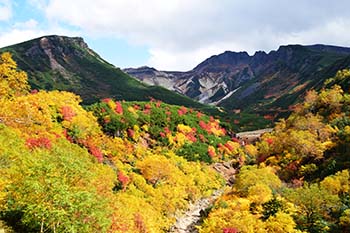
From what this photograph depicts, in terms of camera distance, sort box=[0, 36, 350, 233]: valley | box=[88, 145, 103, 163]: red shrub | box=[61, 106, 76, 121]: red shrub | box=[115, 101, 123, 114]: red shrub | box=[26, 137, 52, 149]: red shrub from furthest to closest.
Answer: box=[115, 101, 123, 114]: red shrub < box=[61, 106, 76, 121]: red shrub < box=[88, 145, 103, 163]: red shrub < box=[26, 137, 52, 149]: red shrub < box=[0, 36, 350, 233]: valley

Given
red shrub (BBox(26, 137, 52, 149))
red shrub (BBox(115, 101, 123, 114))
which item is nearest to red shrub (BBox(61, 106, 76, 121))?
red shrub (BBox(26, 137, 52, 149))

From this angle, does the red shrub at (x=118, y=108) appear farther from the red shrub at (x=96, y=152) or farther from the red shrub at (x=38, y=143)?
the red shrub at (x=38, y=143)

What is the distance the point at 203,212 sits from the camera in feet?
271

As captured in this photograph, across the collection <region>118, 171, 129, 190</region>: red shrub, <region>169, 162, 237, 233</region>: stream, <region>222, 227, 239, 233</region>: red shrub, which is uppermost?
<region>118, 171, 129, 190</region>: red shrub

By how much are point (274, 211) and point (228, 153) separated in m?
85.0

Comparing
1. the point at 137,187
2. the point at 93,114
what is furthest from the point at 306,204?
the point at 93,114

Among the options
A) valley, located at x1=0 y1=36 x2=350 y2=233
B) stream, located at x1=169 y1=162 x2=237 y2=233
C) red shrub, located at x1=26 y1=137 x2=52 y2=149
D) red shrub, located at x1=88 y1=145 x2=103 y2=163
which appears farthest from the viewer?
red shrub, located at x1=88 y1=145 x2=103 y2=163

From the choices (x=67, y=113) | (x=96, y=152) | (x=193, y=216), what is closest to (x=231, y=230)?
(x=193, y=216)

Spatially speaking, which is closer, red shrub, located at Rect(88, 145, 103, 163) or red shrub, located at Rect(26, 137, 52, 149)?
red shrub, located at Rect(26, 137, 52, 149)

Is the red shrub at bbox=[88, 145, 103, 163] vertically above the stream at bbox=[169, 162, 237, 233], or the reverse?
the red shrub at bbox=[88, 145, 103, 163]

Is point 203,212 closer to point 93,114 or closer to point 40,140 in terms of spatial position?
point 40,140

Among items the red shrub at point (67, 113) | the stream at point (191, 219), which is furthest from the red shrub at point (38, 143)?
the stream at point (191, 219)

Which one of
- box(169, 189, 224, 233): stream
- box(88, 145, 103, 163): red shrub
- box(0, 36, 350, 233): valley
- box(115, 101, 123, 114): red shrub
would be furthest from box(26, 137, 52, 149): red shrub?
box(115, 101, 123, 114): red shrub

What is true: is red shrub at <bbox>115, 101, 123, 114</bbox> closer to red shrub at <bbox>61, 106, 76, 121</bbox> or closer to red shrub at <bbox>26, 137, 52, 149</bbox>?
red shrub at <bbox>61, 106, 76, 121</bbox>
